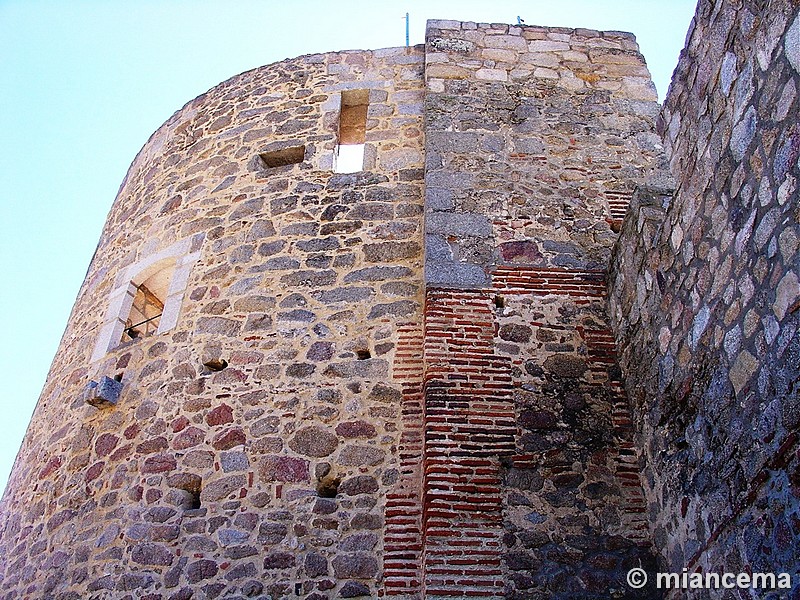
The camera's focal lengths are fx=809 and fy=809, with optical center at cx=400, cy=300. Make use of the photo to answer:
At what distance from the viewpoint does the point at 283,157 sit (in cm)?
672

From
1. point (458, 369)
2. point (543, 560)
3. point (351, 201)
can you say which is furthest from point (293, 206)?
point (543, 560)

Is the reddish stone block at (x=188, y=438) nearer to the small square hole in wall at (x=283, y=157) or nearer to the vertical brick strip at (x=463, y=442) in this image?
the vertical brick strip at (x=463, y=442)

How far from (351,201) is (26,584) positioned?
3.40m

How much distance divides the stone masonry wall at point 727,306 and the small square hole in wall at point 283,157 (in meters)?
3.11

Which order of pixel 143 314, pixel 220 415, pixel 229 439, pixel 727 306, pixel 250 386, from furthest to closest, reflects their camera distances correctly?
pixel 143 314 < pixel 250 386 < pixel 220 415 < pixel 229 439 < pixel 727 306

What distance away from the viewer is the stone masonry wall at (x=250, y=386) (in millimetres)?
4617

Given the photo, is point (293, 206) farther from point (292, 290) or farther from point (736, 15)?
point (736, 15)

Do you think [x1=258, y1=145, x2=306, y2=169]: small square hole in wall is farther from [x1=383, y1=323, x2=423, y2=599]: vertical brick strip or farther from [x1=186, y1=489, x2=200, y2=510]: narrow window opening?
[x1=186, y1=489, x2=200, y2=510]: narrow window opening

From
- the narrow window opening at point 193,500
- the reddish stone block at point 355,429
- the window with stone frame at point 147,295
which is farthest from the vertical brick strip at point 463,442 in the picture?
the window with stone frame at point 147,295

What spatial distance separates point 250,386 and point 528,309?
1869mm

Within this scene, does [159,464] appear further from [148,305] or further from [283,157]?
[283,157]

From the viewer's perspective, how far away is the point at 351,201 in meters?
6.15

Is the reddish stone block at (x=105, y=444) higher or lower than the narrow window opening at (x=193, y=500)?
higher

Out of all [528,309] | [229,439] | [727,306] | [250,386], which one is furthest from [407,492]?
[727,306]
